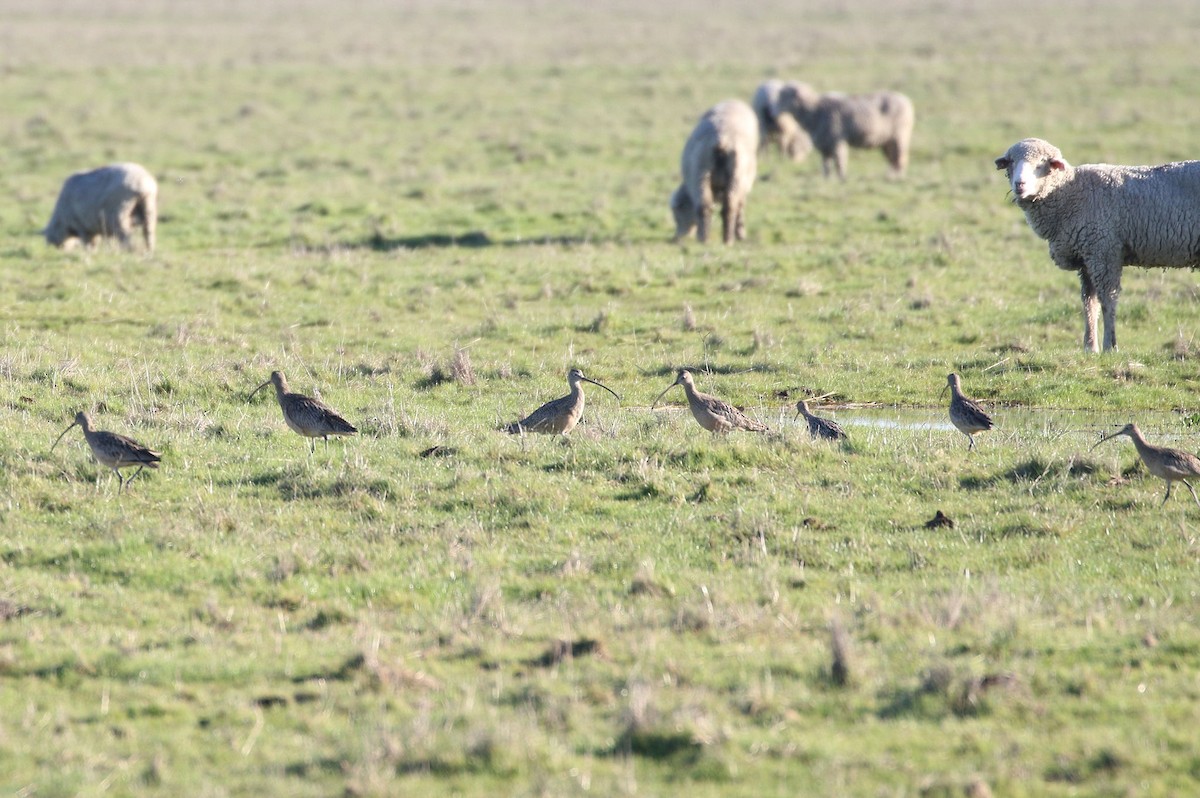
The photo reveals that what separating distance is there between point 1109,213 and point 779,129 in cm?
2031

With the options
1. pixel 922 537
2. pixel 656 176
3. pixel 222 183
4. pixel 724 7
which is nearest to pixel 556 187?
pixel 656 176

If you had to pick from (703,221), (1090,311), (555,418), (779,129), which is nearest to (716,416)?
(555,418)

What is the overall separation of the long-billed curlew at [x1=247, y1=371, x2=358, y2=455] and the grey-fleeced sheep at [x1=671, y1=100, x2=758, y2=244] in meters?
12.7

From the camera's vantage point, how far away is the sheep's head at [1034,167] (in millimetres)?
14742

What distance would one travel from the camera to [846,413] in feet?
45.2

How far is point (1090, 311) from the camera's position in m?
15.4

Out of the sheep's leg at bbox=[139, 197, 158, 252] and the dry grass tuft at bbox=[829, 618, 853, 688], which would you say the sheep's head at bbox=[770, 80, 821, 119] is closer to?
the sheep's leg at bbox=[139, 197, 158, 252]

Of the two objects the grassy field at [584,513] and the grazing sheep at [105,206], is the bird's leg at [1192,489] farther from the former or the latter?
the grazing sheep at [105,206]

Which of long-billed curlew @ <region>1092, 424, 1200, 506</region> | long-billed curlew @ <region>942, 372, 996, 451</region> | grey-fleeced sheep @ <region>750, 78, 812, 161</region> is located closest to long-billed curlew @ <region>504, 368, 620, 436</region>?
long-billed curlew @ <region>942, 372, 996, 451</region>

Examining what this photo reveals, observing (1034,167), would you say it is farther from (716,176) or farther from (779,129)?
(779,129)

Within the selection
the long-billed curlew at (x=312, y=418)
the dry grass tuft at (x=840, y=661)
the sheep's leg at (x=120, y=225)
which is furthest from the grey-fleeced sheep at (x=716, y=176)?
the dry grass tuft at (x=840, y=661)

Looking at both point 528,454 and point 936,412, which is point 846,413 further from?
point 528,454

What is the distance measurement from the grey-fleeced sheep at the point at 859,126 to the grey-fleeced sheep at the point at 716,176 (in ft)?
31.1

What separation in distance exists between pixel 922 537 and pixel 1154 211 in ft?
24.1
